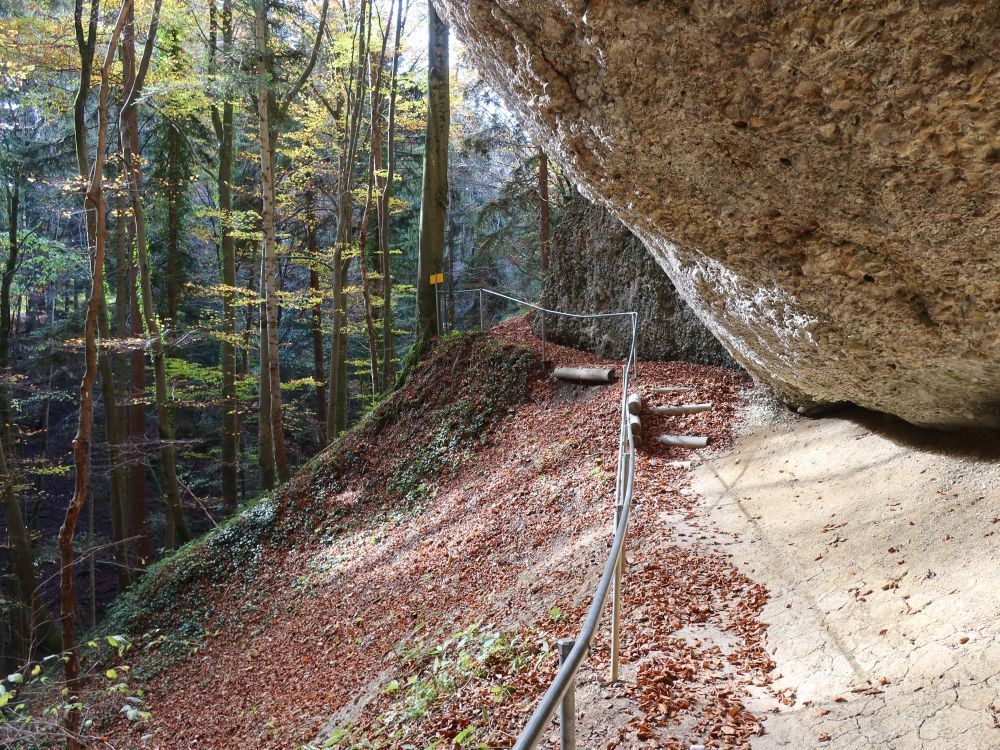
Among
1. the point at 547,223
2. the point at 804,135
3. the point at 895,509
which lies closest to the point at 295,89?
the point at 547,223

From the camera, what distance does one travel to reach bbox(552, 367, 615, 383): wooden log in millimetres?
10000

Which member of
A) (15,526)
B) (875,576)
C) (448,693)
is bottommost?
(15,526)

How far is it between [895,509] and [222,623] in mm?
9048

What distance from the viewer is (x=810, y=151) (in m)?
3.75

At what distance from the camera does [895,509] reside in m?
5.03

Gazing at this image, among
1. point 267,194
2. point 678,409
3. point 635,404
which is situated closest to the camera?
point 635,404

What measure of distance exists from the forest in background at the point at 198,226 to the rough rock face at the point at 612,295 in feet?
8.50

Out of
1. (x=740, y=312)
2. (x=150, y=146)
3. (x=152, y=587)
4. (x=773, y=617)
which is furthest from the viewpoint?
(x=150, y=146)

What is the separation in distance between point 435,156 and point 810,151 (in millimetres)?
9367

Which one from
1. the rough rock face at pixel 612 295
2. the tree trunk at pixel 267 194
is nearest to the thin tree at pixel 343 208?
the tree trunk at pixel 267 194

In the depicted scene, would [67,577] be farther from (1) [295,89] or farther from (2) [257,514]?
(1) [295,89]

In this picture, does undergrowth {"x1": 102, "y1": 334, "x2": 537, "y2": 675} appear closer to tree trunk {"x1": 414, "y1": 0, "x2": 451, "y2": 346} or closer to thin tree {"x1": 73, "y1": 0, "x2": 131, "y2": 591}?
thin tree {"x1": 73, "y1": 0, "x2": 131, "y2": 591}

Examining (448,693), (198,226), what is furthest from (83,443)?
(198,226)

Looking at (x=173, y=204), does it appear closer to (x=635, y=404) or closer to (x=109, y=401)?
(x=109, y=401)
